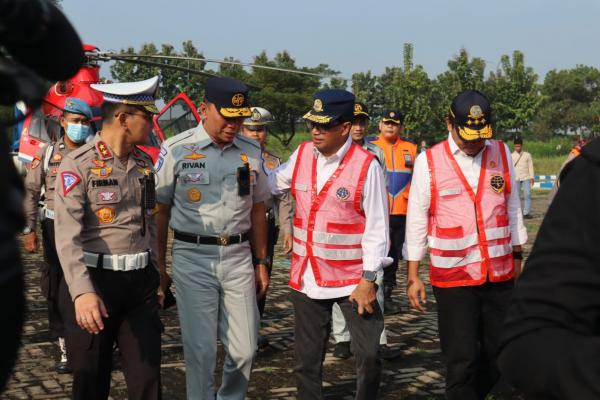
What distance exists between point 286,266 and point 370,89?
74.3 metres

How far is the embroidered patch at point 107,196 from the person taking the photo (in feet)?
14.9

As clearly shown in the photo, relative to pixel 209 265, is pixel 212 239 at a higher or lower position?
higher

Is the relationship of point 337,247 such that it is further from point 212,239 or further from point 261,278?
point 212,239

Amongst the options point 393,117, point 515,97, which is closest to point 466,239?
point 393,117

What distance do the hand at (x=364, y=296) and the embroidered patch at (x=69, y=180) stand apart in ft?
5.96

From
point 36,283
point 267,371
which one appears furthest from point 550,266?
point 36,283

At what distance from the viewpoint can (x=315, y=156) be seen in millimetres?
5508

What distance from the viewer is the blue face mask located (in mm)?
6750

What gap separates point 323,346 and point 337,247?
2.08ft

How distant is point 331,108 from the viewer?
543 centimetres

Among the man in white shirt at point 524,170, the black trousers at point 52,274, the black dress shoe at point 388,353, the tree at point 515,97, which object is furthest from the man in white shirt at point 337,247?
the tree at point 515,97

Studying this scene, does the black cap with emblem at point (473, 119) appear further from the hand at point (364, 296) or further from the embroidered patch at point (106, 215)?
the embroidered patch at point (106, 215)

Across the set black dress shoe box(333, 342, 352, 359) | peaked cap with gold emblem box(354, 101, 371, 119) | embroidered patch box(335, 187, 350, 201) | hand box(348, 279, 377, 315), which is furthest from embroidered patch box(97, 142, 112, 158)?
peaked cap with gold emblem box(354, 101, 371, 119)

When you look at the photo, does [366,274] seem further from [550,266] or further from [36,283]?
[36,283]
